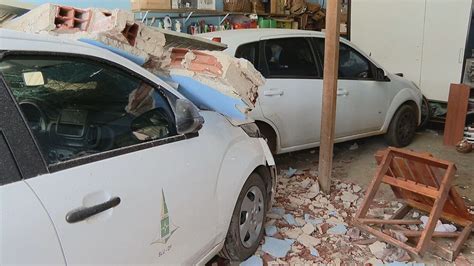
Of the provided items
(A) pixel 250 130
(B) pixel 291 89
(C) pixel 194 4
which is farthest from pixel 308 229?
(C) pixel 194 4

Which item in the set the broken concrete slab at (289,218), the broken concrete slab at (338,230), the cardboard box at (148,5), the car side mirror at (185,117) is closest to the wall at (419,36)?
the cardboard box at (148,5)

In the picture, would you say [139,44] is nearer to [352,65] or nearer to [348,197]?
[348,197]

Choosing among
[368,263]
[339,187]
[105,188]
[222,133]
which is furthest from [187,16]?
[105,188]

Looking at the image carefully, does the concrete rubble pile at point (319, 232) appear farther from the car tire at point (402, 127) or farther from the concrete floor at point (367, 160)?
the car tire at point (402, 127)

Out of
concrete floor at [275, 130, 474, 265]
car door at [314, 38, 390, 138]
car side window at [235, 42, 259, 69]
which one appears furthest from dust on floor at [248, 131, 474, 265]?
car side window at [235, 42, 259, 69]

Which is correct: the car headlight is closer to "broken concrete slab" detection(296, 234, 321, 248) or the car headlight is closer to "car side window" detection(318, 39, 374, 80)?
"broken concrete slab" detection(296, 234, 321, 248)

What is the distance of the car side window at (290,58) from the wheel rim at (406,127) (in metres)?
1.87

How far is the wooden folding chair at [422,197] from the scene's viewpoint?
2.97 m

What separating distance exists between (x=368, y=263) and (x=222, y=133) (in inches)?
58.0

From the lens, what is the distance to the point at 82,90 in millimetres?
2051

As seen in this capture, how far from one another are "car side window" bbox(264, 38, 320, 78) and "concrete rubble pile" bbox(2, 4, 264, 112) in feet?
5.22

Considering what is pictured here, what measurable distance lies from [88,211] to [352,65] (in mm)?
4170

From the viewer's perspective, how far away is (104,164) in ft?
5.58

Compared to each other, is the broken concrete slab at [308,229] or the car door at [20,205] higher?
the car door at [20,205]
